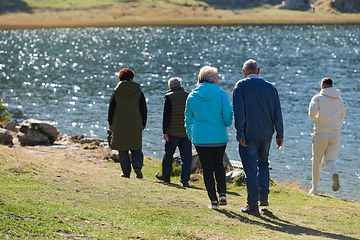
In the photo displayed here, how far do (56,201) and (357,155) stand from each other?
49.2ft

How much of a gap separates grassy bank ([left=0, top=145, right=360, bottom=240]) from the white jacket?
5.64ft

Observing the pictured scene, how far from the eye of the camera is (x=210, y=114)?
22.6 feet

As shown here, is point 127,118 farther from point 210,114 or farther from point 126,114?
point 210,114

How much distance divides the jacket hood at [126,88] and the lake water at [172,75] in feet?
24.8

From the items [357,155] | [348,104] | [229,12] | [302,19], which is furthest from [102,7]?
[357,155]

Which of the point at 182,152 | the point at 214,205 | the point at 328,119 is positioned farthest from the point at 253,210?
the point at 328,119

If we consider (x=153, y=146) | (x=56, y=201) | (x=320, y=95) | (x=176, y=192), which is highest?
(x=320, y=95)

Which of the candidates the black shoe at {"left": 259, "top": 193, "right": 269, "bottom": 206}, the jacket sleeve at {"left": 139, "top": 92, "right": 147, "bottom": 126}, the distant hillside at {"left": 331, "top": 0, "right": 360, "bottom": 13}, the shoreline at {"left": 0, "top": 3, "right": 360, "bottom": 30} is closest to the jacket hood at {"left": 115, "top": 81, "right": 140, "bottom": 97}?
the jacket sleeve at {"left": 139, "top": 92, "right": 147, "bottom": 126}

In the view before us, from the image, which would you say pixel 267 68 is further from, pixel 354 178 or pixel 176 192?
pixel 176 192

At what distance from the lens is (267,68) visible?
5084cm

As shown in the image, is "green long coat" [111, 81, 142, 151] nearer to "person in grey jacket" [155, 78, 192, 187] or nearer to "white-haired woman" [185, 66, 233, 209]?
"person in grey jacket" [155, 78, 192, 187]

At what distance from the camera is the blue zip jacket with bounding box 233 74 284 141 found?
6887mm

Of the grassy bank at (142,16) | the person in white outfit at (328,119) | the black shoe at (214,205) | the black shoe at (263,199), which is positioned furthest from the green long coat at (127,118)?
the grassy bank at (142,16)

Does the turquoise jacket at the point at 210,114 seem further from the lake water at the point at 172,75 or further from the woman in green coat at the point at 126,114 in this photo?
the lake water at the point at 172,75
